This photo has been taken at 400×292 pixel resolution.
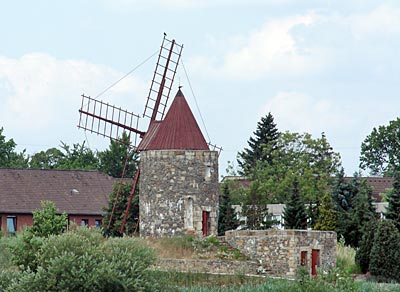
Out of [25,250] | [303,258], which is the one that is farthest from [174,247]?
[25,250]

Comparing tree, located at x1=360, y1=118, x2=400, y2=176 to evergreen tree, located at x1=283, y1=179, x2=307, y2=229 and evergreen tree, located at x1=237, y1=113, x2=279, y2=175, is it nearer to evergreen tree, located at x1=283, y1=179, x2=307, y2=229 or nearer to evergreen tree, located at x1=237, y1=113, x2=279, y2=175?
evergreen tree, located at x1=237, y1=113, x2=279, y2=175

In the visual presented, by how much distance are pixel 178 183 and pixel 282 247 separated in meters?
5.92

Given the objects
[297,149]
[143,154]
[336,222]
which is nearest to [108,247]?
[143,154]

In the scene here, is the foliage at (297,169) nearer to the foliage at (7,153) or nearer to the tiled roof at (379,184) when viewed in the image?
the tiled roof at (379,184)

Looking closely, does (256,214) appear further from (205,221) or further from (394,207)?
(205,221)

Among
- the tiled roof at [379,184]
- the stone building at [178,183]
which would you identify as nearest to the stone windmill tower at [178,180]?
the stone building at [178,183]

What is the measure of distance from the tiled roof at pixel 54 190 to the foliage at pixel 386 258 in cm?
2586

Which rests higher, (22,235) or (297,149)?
(297,149)

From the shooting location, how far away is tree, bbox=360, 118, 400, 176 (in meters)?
111

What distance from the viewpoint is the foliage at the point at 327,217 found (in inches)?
2643

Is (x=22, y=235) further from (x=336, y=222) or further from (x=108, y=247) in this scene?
(x=336, y=222)

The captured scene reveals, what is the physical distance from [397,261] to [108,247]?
1944 centimetres

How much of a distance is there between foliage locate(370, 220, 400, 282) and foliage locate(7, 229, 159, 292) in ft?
57.9

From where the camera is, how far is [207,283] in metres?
51.7
